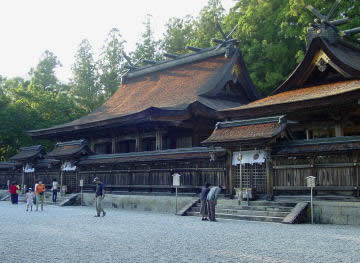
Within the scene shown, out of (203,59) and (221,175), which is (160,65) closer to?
(203,59)

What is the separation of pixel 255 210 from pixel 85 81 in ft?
132

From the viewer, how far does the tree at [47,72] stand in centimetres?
6240

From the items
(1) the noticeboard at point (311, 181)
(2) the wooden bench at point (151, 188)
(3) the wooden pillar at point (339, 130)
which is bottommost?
(2) the wooden bench at point (151, 188)

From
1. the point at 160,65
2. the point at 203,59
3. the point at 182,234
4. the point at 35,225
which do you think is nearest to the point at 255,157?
the point at 182,234

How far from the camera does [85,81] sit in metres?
53.3

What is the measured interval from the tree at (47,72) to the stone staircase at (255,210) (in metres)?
48.2

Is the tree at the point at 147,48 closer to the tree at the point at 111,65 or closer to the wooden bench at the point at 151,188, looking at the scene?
the tree at the point at 111,65

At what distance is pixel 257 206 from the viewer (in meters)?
17.1

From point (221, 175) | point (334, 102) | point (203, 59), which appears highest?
point (203, 59)

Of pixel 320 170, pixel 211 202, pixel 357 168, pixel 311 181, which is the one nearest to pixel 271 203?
pixel 311 181

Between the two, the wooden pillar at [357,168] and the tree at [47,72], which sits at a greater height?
the tree at [47,72]

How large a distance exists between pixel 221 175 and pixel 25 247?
11.3 meters

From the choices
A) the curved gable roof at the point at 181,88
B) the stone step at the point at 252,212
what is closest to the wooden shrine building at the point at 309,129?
the stone step at the point at 252,212

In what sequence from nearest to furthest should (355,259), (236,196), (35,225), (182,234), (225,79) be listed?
(355,259)
(182,234)
(35,225)
(236,196)
(225,79)
